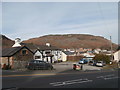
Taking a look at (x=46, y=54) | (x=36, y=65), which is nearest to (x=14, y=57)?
(x=36, y=65)

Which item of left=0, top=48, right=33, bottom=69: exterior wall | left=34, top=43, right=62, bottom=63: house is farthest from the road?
left=34, top=43, right=62, bottom=63: house

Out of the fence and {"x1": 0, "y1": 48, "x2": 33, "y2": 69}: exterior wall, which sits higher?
{"x1": 0, "y1": 48, "x2": 33, "y2": 69}: exterior wall

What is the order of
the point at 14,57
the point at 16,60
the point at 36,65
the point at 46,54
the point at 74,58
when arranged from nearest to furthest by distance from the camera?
the point at 36,65
the point at 14,57
the point at 16,60
the point at 46,54
the point at 74,58

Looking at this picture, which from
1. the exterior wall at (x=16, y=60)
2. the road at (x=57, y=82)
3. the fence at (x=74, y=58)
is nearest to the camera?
the road at (x=57, y=82)

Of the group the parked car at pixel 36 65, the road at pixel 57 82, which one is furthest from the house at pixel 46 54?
the road at pixel 57 82

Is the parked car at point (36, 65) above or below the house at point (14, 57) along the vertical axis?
below

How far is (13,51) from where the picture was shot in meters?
36.8

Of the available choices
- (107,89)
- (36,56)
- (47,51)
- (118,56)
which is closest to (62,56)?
(47,51)

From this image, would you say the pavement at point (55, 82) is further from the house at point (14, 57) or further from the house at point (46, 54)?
the house at point (46, 54)

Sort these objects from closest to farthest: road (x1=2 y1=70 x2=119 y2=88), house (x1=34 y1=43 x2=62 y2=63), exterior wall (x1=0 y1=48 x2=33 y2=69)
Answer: road (x1=2 y1=70 x2=119 y2=88) < exterior wall (x1=0 y1=48 x2=33 y2=69) < house (x1=34 y1=43 x2=62 y2=63)

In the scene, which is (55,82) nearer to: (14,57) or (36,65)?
(36,65)

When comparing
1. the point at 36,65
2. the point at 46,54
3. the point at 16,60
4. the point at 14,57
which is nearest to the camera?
the point at 36,65

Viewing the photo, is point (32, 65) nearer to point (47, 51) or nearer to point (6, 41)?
point (47, 51)

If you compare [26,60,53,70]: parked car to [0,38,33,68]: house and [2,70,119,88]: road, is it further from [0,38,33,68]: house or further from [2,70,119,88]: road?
[2,70,119,88]: road
